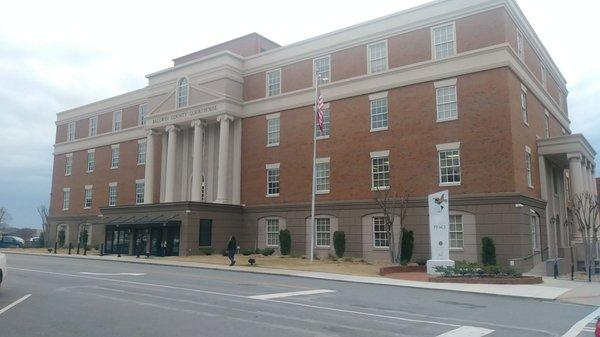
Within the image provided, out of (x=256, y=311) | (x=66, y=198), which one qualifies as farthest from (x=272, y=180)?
(x=66, y=198)

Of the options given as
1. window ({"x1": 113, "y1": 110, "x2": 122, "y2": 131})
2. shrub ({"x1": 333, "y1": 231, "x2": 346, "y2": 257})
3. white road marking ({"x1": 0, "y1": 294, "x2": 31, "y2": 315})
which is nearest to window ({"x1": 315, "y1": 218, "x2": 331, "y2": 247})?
shrub ({"x1": 333, "y1": 231, "x2": 346, "y2": 257})

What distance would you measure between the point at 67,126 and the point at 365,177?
1539 inches

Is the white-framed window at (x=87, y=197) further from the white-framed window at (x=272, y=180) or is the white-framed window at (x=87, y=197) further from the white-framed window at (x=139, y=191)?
the white-framed window at (x=272, y=180)

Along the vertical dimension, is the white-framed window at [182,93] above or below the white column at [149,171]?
above

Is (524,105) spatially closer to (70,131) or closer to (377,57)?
(377,57)

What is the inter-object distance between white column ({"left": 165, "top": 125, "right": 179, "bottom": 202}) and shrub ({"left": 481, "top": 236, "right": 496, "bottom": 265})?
80.1 feet

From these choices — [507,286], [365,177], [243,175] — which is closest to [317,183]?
[365,177]

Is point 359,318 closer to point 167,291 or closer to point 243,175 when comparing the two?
point 167,291

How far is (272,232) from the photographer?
3775 centimetres

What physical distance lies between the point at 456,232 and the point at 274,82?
58.6 ft

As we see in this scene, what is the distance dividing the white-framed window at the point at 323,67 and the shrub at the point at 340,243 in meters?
10.6

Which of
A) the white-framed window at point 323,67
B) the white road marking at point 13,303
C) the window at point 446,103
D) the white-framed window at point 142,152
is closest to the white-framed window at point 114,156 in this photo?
the white-framed window at point 142,152

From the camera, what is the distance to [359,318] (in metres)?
11.1

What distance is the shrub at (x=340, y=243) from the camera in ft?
108
